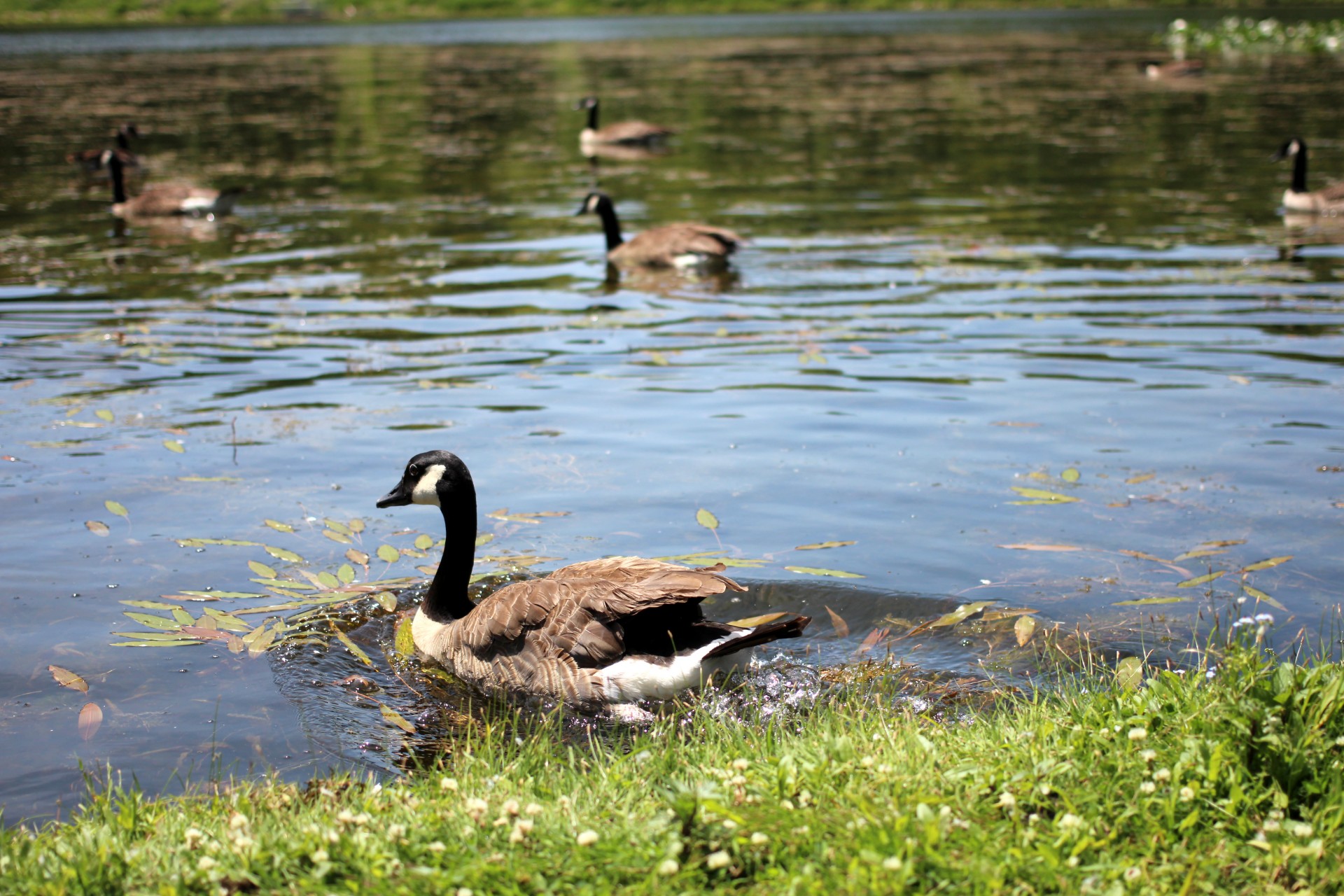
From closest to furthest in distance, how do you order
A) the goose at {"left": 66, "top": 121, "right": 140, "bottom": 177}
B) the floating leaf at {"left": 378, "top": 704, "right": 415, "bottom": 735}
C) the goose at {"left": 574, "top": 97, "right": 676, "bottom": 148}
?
the floating leaf at {"left": 378, "top": 704, "right": 415, "bottom": 735} < the goose at {"left": 66, "top": 121, "right": 140, "bottom": 177} < the goose at {"left": 574, "top": 97, "right": 676, "bottom": 148}

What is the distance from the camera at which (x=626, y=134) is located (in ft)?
98.9

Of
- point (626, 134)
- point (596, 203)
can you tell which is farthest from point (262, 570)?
point (626, 134)

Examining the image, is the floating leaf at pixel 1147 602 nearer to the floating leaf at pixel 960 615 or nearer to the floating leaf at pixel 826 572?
the floating leaf at pixel 960 615

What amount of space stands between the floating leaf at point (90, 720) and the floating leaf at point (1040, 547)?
5452mm

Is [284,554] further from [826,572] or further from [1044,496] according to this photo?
[1044,496]

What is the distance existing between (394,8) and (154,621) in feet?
347

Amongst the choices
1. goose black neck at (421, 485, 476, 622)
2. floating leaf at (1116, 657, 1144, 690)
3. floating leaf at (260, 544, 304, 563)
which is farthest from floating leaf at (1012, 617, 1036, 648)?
floating leaf at (260, 544, 304, 563)

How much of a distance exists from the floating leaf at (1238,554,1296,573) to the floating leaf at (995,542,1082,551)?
38.9 inches

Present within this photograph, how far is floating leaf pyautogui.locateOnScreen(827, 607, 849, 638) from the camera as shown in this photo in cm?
719

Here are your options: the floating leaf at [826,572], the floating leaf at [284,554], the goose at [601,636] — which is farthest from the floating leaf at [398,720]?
the floating leaf at [826,572]

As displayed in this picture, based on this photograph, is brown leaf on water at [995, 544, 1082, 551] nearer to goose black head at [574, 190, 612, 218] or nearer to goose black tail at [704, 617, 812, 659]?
goose black tail at [704, 617, 812, 659]

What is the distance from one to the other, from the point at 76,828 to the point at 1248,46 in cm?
6273

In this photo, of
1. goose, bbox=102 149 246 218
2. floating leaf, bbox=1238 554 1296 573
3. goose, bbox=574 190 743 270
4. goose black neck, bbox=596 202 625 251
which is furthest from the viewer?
goose, bbox=102 149 246 218

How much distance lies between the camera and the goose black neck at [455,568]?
704 centimetres
